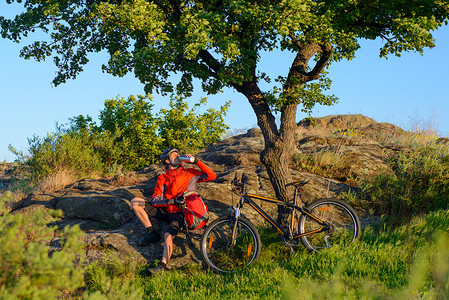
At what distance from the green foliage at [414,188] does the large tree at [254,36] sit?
2.40m

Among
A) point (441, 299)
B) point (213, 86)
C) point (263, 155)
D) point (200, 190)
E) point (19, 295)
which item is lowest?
point (441, 299)

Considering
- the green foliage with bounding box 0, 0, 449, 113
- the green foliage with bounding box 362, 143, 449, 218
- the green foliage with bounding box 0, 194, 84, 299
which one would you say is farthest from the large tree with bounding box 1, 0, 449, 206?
the green foliage with bounding box 0, 194, 84, 299

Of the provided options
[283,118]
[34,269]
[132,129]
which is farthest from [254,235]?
[132,129]

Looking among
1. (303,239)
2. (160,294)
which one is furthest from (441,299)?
(160,294)

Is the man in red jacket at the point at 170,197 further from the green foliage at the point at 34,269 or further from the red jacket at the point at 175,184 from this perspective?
the green foliage at the point at 34,269

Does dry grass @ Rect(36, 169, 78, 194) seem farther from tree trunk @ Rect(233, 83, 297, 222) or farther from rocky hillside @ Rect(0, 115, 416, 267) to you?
tree trunk @ Rect(233, 83, 297, 222)

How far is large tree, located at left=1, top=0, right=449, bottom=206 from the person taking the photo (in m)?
7.83

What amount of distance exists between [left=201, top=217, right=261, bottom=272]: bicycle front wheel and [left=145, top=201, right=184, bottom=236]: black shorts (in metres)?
0.61

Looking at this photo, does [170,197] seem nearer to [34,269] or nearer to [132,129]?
[34,269]

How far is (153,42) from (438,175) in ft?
23.6

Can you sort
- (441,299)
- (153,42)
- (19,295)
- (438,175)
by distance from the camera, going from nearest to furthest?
(19,295), (441,299), (153,42), (438,175)

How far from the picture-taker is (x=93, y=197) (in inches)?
394

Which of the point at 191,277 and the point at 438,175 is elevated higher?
the point at 438,175

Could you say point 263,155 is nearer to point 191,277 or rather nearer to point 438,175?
point 191,277
